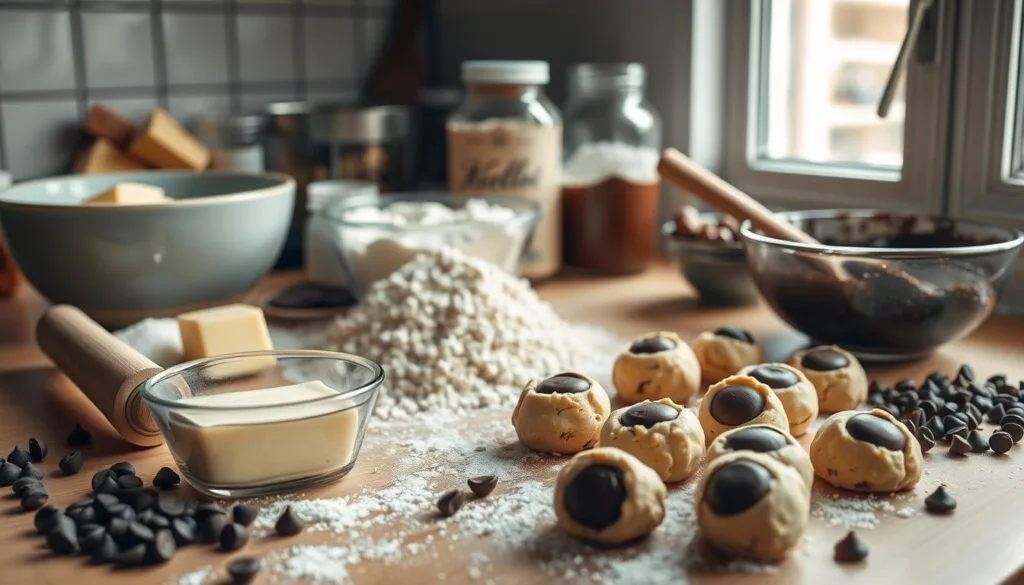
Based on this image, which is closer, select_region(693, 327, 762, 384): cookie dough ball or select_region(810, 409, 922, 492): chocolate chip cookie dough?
select_region(810, 409, 922, 492): chocolate chip cookie dough

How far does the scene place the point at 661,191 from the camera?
60.5 inches

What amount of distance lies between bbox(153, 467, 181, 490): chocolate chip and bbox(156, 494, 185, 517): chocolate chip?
0.18ft

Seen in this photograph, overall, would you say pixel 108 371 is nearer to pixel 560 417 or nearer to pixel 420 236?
pixel 560 417

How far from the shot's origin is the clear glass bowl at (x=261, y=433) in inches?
26.7

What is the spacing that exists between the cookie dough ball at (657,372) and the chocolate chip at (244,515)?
0.37 m

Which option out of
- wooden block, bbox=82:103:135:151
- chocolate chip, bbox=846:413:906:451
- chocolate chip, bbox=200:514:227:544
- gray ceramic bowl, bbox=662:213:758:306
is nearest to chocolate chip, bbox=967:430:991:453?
chocolate chip, bbox=846:413:906:451

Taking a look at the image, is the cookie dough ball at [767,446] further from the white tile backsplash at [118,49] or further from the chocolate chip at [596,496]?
the white tile backsplash at [118,49]

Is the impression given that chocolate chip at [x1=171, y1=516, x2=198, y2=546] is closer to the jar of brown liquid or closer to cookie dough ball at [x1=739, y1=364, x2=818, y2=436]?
cookie dough ball at [x1=739, y1=364, x2=818, y2=436]

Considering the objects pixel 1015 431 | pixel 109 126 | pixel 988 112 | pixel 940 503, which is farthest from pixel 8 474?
pixel 988 112

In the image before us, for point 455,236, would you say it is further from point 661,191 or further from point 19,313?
point 19,313

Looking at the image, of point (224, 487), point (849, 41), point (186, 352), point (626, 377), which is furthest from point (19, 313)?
point (849, 41)

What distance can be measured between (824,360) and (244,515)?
51 cm

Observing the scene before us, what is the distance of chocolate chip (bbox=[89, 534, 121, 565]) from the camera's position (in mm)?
607

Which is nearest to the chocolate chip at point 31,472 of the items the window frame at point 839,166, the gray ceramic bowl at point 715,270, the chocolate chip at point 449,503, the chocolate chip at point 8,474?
the chocolate chip at point 8,474
